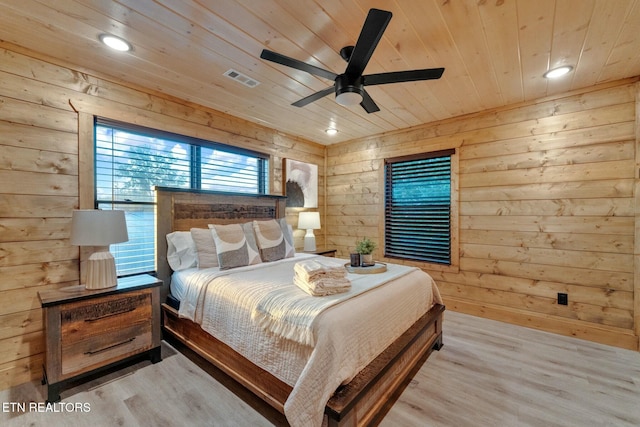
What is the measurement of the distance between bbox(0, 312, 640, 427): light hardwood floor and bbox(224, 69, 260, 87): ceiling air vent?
2.52 meters

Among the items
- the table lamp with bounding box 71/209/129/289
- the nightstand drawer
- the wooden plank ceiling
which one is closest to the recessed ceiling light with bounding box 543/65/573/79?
the wooden plank ceiling

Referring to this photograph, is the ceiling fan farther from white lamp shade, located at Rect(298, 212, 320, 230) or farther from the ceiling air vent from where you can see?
white lamp shade, located at Rect(298, 212, 320, 230)

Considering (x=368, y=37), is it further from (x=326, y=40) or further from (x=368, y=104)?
(x=368, y=104)

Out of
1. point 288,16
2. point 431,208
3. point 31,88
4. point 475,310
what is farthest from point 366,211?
point 31,88

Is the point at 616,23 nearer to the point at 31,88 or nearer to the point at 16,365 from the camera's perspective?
the point at 31,88

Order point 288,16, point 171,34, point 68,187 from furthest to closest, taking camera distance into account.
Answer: point 68,187
point 171,34
point 288,16

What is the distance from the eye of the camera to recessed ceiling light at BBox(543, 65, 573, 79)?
2401 mm

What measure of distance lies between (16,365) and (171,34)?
8.96 ft

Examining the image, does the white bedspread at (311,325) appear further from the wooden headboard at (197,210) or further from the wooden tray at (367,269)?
the wooden headboard at (197,210)

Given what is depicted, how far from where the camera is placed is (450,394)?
77.0 inches

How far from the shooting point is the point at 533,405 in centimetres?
185

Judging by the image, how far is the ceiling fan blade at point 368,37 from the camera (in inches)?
51.7

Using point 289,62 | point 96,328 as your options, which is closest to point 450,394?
point 289,62

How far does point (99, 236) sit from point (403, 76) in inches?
96.9
